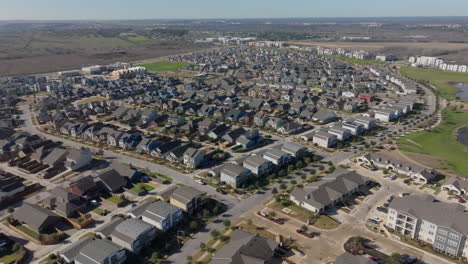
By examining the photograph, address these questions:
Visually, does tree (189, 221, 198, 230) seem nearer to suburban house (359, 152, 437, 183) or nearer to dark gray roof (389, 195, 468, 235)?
dark gray roof (389, 195, 468, 235)

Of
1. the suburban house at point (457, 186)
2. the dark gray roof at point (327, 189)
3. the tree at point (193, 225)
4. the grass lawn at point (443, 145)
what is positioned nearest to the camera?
the tree at point (193, 225)

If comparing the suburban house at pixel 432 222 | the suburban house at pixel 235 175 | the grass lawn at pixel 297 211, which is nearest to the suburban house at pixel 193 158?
the suburban house at pixel 235 175

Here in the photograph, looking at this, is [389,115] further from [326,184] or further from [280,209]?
[280,209]

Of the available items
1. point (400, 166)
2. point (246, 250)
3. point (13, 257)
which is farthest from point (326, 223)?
point (13, 257)

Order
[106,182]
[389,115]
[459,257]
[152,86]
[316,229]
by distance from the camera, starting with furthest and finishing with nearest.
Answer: [152,86], [389,115], [106,182], [316,229], [459,257]

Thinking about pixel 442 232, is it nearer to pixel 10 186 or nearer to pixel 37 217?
pixel 37 217

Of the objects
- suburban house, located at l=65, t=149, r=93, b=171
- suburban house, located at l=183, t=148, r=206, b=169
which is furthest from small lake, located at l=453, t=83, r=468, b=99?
suburban house, located at l=65, t=149, r=93, b=171

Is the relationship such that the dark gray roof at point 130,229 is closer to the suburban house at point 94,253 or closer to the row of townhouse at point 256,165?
the suburban house at point 94,253

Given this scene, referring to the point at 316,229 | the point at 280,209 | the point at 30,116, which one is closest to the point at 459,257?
the point at 316,229
